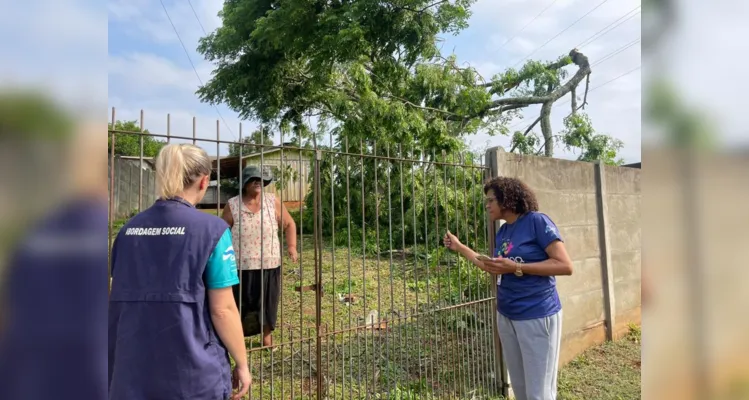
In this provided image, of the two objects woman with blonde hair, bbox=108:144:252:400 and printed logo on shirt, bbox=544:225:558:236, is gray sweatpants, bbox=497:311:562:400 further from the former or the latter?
woman with blonde hair, bbox=108:144:252:400

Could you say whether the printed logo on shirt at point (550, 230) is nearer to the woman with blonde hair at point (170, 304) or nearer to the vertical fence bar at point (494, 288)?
the vertical fence bar at point (494, 288)

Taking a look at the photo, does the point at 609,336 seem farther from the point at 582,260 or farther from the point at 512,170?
the point at 512,170

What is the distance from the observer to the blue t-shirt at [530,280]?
8.32 ft

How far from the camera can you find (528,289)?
8.38 ft

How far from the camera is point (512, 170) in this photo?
12.4 feet

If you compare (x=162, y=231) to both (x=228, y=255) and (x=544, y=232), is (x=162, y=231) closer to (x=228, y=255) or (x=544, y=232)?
(x=228, y=255)

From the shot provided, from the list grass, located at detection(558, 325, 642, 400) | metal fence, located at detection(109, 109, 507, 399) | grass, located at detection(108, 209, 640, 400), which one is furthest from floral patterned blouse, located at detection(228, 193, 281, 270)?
grass, located at detection(558, 325, 642, 400)

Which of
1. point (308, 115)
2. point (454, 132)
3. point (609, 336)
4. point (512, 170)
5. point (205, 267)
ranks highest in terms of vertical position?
point (308, 115)

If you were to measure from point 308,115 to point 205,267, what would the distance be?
12126 mm

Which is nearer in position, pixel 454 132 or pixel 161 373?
pixel 161 373

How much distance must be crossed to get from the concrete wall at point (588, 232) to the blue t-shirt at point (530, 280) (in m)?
1.07

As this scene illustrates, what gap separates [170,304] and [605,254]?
16.1 ft

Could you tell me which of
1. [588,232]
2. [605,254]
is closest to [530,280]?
[588,232]
